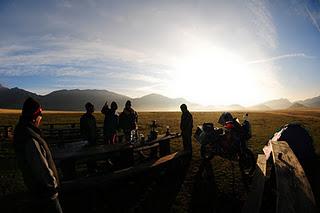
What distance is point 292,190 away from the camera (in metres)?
5.52

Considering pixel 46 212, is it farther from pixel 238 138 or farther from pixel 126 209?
pixel 238 138

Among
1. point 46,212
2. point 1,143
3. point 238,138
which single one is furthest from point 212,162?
point 1,143

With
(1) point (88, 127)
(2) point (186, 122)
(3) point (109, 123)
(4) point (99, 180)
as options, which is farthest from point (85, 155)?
(2) point (186, 122)

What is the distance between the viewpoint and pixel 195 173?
11.2 m

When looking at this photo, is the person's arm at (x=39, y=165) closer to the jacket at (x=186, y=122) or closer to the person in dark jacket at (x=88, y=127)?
the person in dark jacket at (x=88, y=127)

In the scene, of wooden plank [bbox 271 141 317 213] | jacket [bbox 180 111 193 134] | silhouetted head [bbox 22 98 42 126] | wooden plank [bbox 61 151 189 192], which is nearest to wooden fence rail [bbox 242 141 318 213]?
wooden plank [bbox 271 141 317 213]

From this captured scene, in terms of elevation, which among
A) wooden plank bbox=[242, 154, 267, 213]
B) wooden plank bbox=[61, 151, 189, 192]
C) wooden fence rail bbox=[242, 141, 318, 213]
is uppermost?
wooden fence rail bbox=[242, 141, 318, 213]

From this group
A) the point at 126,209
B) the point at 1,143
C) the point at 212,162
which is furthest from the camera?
the point at 1,143

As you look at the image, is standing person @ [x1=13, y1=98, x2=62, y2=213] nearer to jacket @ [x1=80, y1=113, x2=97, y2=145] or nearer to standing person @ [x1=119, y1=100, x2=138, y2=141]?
jacket @ [x1=80, y1=113, x2=97, y2=145]

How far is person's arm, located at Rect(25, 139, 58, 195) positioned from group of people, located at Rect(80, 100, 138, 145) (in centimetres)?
582

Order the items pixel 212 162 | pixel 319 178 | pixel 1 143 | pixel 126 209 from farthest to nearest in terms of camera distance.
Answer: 1. pixel 1 143
2. pixel 212 162
3. pixel 319 178
4. pixel 126 209

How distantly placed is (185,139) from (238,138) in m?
3.43

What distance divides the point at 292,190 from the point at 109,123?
7887 millimetres

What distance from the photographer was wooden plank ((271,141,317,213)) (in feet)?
16.1
